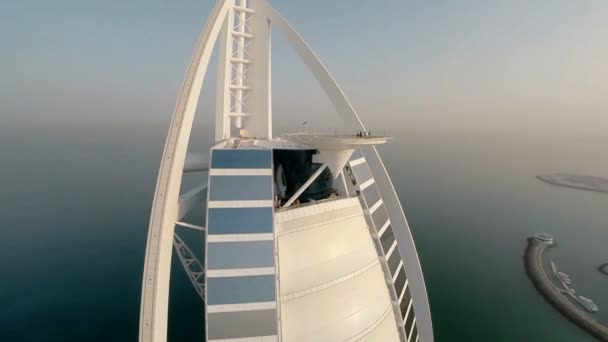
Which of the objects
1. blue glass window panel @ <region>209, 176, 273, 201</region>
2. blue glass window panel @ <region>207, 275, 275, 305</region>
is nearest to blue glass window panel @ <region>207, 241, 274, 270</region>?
blue glass window panel @ <region>207, 275, 275, 305</region>

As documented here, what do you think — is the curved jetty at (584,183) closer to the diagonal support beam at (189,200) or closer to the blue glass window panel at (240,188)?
the blue glass window panel at (240,188)

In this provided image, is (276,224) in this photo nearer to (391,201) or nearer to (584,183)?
(391,201)

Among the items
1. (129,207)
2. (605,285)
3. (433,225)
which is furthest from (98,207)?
(605,285)

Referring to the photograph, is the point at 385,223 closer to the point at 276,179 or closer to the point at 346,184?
the point at 346,184

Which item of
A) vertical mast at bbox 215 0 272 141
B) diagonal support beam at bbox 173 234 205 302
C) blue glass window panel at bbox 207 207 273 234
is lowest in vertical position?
diagonal support beam at bbox 173 234 205 302

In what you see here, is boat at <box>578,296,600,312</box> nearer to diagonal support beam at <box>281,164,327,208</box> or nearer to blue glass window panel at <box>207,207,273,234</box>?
diagonal support beam at <box>281,164,327,208</box>

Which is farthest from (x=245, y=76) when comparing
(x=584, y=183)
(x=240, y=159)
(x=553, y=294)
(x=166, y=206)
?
(x=584, y=183)

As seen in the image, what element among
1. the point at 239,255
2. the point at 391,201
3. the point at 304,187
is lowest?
the point at 239,255

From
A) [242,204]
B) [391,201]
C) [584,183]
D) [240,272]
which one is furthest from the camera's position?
[584,183]
